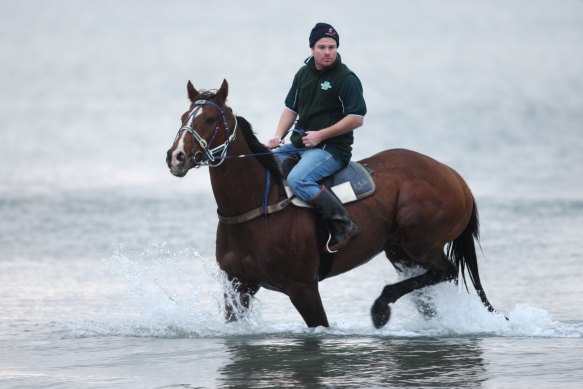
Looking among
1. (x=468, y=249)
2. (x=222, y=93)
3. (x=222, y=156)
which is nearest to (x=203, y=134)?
(x=222, y=156)

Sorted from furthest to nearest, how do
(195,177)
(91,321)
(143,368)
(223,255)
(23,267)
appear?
1. (195,177)
2. (23,267)
3. (91,321)
4. (223,255)
5. (143,368)

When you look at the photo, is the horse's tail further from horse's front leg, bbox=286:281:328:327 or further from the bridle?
the bridle

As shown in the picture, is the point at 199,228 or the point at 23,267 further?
the point at 199,228

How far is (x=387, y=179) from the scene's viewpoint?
7805 mm

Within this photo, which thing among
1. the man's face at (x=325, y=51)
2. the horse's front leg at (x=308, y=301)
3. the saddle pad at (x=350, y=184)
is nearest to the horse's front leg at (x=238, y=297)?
the horse's front leg at (x=308, y=301)

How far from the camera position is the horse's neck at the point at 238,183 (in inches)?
279

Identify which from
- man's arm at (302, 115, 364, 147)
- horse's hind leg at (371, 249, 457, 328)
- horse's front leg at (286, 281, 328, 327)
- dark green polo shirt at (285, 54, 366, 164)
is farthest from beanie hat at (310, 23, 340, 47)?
horse's hind leg at (371, 249, 457, 328)

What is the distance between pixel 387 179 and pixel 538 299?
12.2 ft

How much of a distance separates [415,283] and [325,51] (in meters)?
2.20

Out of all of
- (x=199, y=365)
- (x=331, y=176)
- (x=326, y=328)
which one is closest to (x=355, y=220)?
(x=331, y=176)

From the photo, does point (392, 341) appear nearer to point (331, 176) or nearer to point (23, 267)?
point (331, 176)

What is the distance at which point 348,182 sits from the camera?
7551mm

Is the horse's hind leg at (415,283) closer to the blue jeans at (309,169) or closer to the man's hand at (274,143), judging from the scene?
the blue jeans at (309,169)

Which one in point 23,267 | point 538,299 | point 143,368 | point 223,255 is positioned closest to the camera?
point 143,368
